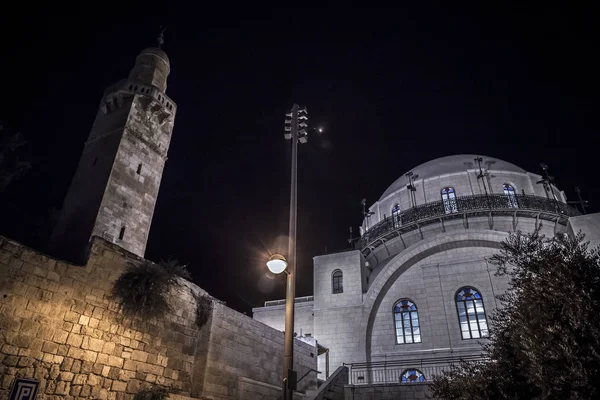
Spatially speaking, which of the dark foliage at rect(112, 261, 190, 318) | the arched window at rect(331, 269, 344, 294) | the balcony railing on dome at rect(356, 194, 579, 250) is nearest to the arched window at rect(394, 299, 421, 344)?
the arched window at rect(331, 269, 344, 294)

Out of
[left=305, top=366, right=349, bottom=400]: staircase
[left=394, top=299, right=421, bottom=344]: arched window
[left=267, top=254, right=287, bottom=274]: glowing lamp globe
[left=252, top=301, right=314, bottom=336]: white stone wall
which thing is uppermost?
[left=252, top=301, right=314, bottom=336]: white stone wall

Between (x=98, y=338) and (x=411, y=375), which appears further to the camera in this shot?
(x=411, y=375)

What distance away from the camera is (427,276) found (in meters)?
22.6

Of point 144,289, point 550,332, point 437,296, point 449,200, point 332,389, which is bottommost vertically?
point 332,389

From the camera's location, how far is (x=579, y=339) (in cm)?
604

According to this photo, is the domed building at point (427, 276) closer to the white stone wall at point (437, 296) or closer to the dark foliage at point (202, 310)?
the white stone wall at point (437, 296)

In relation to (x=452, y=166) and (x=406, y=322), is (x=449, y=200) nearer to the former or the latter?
(x=452, y=166)

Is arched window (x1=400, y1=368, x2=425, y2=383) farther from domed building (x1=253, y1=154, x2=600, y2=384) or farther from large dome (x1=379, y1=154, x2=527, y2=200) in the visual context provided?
large dome (x1=379, y1=154, x2=527, y2=200)

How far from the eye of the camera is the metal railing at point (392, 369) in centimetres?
1909

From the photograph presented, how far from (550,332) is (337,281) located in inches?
746

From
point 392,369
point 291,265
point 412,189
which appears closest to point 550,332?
point 291,265

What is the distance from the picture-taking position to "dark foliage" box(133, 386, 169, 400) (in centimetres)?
920

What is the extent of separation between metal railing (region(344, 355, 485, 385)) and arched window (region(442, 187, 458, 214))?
993 centimetres

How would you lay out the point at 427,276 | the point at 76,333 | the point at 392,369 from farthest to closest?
the point at 427,276
the point at 392,369
the point at 76,333
